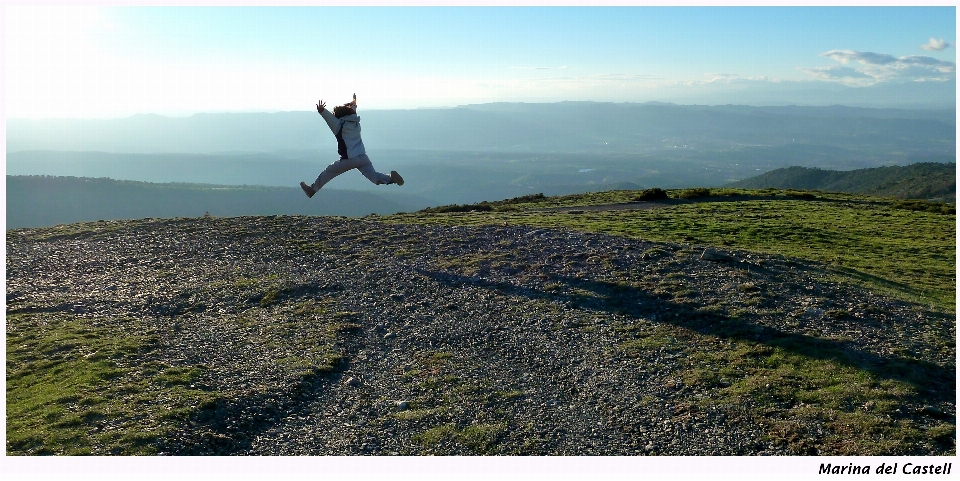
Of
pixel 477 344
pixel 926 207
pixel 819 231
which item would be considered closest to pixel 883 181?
pixel 926 207

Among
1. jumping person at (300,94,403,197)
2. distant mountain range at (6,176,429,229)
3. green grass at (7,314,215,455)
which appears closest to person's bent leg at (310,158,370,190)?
jumping person at (300,94,403,197)

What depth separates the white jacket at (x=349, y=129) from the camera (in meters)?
16.0

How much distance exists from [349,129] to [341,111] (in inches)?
18.1

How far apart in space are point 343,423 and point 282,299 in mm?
7652

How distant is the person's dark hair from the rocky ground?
423cm

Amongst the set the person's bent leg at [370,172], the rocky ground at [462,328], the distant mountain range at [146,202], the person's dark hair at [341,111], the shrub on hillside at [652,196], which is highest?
the person's dark hair at [341,111]

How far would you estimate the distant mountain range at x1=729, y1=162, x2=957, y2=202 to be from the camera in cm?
9638

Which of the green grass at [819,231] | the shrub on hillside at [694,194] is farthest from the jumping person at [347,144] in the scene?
the shrub on hillside at [694,194]

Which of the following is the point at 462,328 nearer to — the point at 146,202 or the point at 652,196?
the point at 652,196

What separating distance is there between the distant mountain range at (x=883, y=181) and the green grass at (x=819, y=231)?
67226 millimetres

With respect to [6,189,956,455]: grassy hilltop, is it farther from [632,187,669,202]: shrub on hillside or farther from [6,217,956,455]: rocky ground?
[632,187,669,202]: shrub on hillside

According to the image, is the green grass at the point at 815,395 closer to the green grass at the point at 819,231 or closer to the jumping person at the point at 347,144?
the green grass at the point at 819,231

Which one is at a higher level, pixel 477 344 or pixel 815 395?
pixel 815 395

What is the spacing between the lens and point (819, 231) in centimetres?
2483
